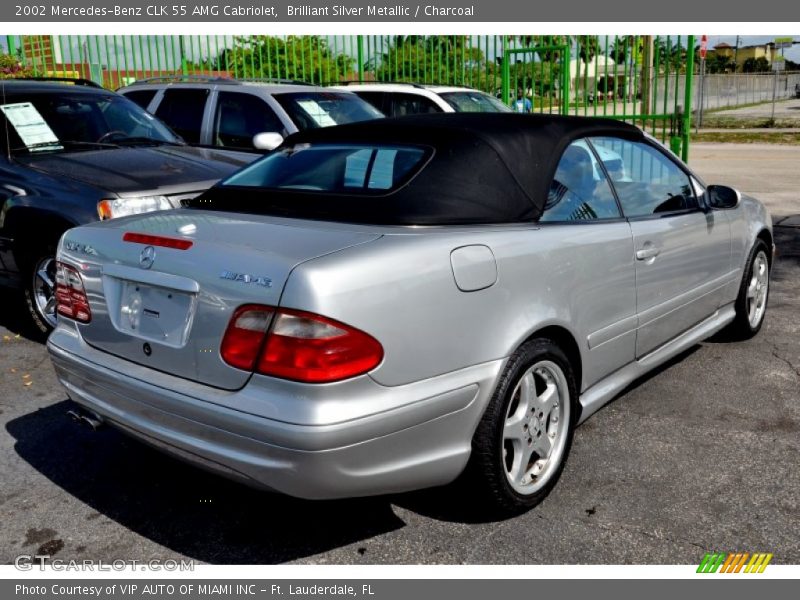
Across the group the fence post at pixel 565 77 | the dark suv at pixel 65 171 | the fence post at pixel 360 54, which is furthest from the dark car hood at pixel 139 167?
the fence post at pixel 360 54

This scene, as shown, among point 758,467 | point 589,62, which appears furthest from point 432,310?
point 589,62

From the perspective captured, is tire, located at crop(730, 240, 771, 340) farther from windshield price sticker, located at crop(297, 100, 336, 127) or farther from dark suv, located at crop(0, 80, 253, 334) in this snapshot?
windshield price sticker, located at crop(297, 100, 336, 127)

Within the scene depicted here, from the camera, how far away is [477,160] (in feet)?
11.0

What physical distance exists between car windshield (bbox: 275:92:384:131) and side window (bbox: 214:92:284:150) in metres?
0.19

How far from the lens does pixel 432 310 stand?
9.02 ft

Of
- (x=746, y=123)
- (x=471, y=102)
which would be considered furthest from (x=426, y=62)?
(x=746, y=123)

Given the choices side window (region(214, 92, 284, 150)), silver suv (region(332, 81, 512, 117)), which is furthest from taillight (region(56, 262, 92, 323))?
silver suv (region(332, 81, 512, 117))

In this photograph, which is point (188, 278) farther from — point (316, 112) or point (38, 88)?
point (316, 112)

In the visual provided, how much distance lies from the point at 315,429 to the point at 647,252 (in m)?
2.09

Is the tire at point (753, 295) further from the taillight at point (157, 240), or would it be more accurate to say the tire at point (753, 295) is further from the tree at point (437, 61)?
the tree at point (437, 61)

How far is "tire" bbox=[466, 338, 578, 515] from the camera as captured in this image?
299cm

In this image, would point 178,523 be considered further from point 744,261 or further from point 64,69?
point 64,69

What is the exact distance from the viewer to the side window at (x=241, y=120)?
7.91m

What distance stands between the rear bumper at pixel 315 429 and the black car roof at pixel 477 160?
0.66 meters
